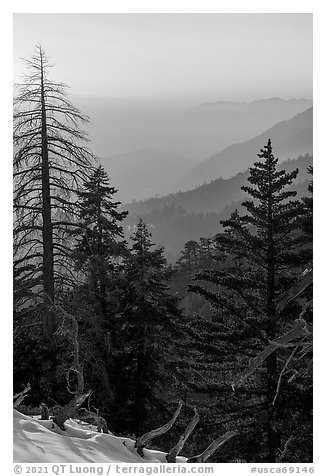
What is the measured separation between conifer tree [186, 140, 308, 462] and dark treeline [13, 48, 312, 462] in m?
0.02

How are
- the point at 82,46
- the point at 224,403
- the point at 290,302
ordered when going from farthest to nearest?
1. the point at 224,403
2. the point at 290,302
3. the point at 82,46

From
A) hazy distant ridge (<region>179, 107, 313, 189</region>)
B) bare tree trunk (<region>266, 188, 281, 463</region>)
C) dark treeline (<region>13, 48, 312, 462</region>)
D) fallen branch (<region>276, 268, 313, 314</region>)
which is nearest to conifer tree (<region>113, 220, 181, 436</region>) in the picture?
dark treeline (<region>13, 48, 312, 462</region>)

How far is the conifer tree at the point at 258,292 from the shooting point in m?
8.88

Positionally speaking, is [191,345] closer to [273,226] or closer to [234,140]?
[273,226]

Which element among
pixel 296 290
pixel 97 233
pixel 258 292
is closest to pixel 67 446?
pixel 296 290

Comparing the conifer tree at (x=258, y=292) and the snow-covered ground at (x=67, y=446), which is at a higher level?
the conifer tree at (x=258, y=292)

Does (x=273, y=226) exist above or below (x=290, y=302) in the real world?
above

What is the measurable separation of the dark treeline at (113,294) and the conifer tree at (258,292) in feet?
0.08

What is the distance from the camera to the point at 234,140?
1080 cm

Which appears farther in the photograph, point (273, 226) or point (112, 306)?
point (112, 306)

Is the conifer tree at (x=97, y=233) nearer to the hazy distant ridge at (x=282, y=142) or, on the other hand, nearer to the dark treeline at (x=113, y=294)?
the dark treeline at (x=113, y=294)

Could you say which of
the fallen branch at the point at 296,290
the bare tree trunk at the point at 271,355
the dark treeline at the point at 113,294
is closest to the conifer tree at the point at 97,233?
the dark treeline at the point at 113,294
